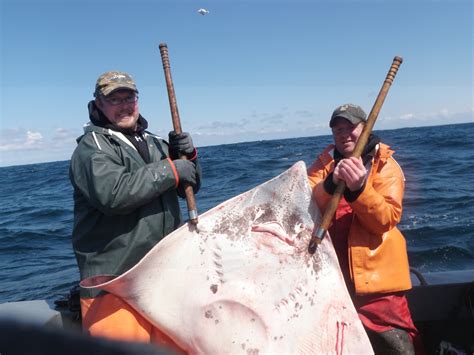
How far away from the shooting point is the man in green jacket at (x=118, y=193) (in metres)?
2.38

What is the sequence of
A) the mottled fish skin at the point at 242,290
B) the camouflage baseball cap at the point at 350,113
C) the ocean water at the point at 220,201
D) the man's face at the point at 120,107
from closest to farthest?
the mottled fish skin at the point at 242,290 → the man's face at the point at 120,107 → the camouflage baseball cap at the point at 350,113 → the ocean water at the point at 220,201

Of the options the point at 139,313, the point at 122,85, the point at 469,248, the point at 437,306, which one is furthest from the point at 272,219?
the point at 469,248

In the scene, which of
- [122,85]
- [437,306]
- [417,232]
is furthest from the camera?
[417,232]

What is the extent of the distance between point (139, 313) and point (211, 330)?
16.8 inches

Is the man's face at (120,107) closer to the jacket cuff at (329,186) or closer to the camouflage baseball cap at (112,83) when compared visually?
the camouflage baseball cap at (112,83)

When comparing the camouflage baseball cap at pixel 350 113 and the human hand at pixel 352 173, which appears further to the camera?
the camouflage baseball cap at pixel 350 113

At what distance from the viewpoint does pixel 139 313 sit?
7.58 feet

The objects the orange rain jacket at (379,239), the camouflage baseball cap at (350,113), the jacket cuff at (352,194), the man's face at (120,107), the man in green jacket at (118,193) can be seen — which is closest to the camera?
the man in green jacket at (118,193)

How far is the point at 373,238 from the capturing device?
8.97 ft

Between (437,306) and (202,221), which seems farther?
(437,306)

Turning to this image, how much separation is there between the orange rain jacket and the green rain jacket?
3.23 feet

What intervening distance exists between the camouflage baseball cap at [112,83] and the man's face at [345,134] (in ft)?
4.62

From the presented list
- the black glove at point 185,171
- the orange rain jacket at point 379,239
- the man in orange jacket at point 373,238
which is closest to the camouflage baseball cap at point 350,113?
the man in orange jacket at point 373,238

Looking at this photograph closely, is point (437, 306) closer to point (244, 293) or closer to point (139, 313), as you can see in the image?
point (244, 293)
